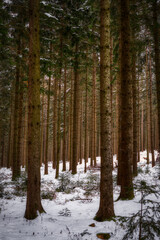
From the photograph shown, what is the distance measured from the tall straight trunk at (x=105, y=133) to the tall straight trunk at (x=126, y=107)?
83.8 inches

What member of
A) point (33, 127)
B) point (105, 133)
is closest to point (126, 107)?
point (105, 133)

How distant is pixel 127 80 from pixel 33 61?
13.1ft

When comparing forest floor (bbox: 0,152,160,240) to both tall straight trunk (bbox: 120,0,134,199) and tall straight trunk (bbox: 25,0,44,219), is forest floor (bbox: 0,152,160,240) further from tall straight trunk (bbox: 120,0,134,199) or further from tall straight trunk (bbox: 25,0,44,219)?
tall straight trunk (bbox: 120,0,134,199)

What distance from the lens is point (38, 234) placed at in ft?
13.5

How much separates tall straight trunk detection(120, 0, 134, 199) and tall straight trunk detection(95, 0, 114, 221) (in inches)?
83.8

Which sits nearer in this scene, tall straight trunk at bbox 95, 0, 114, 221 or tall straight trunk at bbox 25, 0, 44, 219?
tall straight trunk at bbox 95, 0, 114, 221

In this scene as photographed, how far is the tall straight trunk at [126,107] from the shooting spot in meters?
6.75

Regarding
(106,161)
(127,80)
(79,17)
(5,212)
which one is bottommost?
(5,212)

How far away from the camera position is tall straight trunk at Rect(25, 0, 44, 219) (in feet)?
17.1

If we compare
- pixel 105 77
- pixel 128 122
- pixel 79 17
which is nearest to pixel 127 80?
pixel 128 122

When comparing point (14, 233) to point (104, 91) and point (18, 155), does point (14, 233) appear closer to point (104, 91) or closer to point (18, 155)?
point (104, 91)

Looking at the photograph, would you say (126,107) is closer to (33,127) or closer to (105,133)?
(105,133)

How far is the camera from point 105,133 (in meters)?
4.93

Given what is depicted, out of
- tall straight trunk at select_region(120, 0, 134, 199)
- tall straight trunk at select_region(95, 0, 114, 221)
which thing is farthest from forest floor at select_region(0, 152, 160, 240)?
tall straight trunk at select_region(120, 0, 134, 199)
